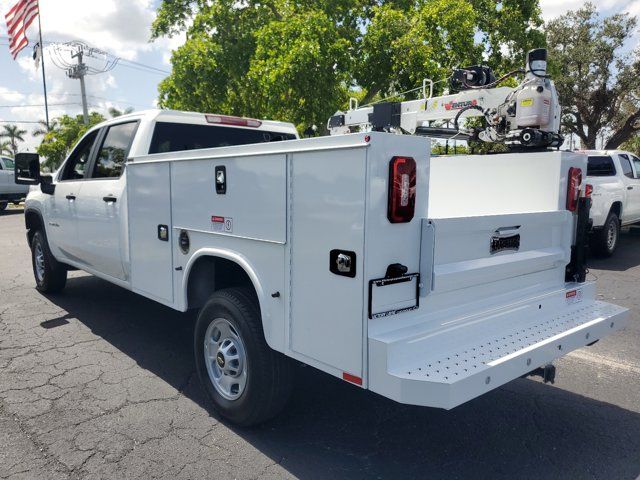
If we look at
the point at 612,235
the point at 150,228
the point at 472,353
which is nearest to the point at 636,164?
the point at 612,235

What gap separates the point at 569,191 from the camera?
12.3 ft

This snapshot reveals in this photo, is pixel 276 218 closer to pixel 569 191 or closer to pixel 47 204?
pixel 569 191

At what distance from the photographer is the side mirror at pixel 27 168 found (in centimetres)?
595

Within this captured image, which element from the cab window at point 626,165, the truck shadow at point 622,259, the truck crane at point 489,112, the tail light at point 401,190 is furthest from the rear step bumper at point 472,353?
the cab window at point 626,165

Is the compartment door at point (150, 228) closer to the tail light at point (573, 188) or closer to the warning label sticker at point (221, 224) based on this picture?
the warning label sticker at point (221, 224)

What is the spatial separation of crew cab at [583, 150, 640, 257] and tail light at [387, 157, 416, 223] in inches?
330

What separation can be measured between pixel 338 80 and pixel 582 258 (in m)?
10.7

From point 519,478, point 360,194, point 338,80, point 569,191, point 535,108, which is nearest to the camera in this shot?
point 360,194

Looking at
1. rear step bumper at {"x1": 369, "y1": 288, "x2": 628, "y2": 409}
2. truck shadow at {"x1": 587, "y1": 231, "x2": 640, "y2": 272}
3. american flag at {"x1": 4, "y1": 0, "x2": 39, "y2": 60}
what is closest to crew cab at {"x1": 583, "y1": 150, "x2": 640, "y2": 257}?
truck shadow at {"x1": 587, "y1": 231, "x2": 640, "y2": 272}

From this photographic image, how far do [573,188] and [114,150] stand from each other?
398 centimetres

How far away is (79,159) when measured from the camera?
5.67m

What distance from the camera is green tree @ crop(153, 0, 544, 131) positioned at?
13094 mm

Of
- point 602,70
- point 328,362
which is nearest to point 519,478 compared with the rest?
point 328,362

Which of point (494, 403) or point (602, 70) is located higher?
point (602, 70)
